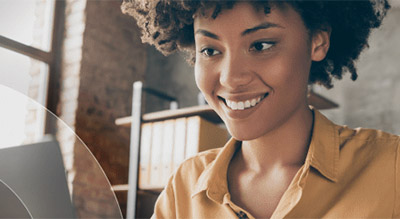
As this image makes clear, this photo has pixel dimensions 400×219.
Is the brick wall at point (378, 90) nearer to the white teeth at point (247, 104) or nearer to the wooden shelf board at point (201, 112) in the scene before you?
the wooden shelf board at point (201, 112)

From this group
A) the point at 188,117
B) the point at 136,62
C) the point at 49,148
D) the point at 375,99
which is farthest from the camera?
the point at 136,62

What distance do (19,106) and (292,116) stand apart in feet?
1.17

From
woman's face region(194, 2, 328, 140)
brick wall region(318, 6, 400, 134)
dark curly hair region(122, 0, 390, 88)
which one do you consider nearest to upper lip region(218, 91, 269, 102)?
woman's face region(194, 2, 328, 140)

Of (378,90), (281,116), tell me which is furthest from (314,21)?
(378,90)

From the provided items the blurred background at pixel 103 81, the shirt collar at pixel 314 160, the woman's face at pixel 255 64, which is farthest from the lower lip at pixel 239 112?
the blurred background at pixel 103 81

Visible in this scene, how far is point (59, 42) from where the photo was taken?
2.74 meters

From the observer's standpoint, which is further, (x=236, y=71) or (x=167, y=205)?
(x=167, y=205)

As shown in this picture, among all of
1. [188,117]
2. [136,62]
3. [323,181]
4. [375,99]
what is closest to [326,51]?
[323,181]

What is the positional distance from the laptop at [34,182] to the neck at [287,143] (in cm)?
28

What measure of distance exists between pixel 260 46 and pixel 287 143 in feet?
0.49

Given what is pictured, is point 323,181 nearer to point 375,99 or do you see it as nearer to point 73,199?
point 73,199

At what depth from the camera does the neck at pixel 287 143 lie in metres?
0.67

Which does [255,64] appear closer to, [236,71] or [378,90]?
[236,71]

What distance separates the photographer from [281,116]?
0.65 metres
